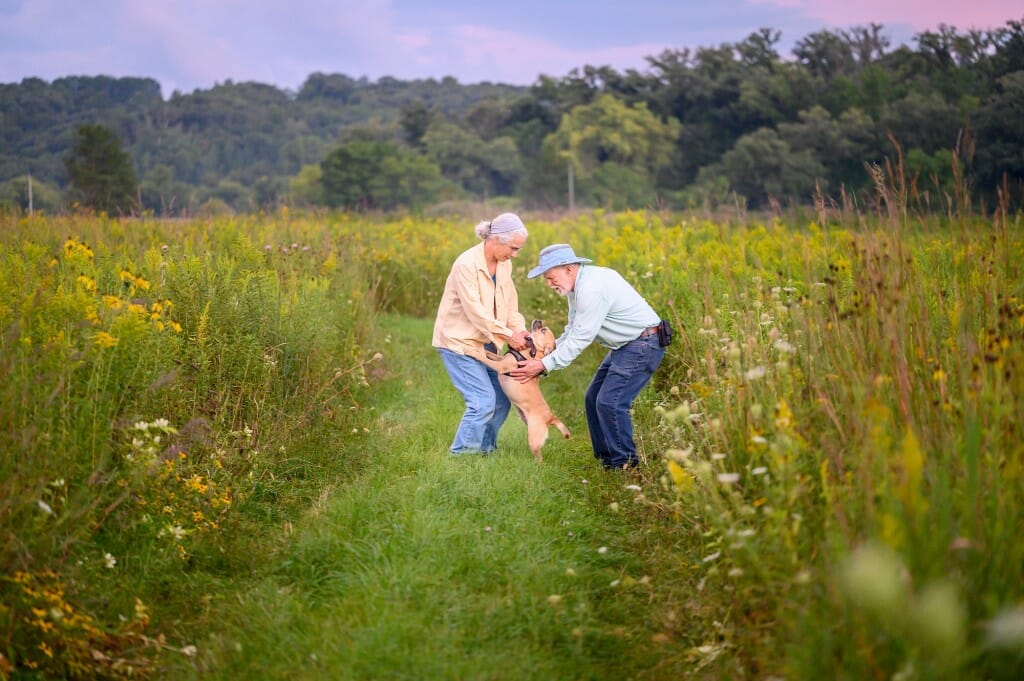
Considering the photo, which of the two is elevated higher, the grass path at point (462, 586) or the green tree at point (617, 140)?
the green tree at point (617, 140)

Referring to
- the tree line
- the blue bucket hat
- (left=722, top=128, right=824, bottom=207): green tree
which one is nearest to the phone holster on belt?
the blue bucket hat

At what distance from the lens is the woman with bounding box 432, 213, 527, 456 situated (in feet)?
22.1

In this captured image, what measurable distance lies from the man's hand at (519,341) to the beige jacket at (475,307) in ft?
0.14

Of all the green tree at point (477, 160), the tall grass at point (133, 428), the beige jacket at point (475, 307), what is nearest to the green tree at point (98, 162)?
the green tree at point (477, 160)

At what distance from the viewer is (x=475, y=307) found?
22.0 feet

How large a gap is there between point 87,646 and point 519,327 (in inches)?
156

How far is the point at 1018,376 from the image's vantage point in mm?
3723

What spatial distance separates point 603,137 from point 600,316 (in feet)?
161

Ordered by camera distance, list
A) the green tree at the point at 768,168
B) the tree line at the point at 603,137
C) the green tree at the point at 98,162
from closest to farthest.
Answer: the tree line at the point at 603,137 → the green tree at the point at 98,162 → the green tree at the point at 768,168

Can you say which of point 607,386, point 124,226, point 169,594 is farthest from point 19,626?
point 124,226

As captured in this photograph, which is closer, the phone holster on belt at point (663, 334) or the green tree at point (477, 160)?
the phone holster on belt at point (663, 334)

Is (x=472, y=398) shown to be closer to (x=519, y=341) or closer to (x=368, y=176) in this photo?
(x=519, y=341)

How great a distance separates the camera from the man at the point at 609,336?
21.0 feet

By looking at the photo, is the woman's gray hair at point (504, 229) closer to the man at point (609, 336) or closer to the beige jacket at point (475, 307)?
the beige jacket at point (475, 307)
